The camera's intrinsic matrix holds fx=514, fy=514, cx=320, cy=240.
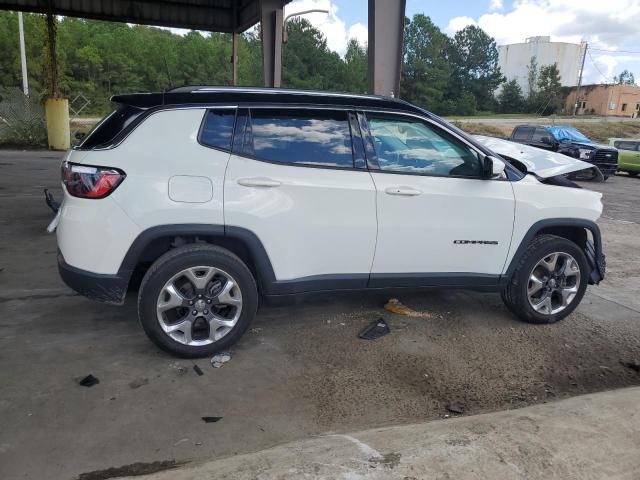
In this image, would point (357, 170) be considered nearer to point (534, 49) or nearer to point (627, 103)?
point (627, 103)

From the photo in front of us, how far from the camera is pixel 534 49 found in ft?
351

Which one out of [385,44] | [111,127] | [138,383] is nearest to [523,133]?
[385,44]

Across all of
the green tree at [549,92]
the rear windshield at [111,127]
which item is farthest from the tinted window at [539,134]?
the green tree at [549,92]

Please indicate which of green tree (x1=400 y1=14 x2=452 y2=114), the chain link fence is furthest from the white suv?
green tree (x1=400 y1=14 x2=452 y2=114)

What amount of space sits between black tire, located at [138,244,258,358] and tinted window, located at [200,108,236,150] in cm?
71

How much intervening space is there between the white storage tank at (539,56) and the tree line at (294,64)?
13387 millimetres

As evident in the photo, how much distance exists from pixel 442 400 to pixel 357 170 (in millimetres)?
1713

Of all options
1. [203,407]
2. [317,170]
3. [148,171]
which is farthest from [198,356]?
[317,170]

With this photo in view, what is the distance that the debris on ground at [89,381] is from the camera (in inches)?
128

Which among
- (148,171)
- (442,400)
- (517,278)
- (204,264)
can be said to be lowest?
(442,400)

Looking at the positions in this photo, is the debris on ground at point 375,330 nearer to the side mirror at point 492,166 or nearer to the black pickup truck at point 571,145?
the side mirror at point 492,166

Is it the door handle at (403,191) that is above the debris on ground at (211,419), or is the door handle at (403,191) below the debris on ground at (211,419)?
above

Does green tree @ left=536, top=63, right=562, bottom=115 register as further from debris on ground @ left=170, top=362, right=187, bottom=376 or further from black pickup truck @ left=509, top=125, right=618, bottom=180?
debris on ground @ left=170, top=362, right=187, bottom=376

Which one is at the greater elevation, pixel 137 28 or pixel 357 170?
pixel 137 28
